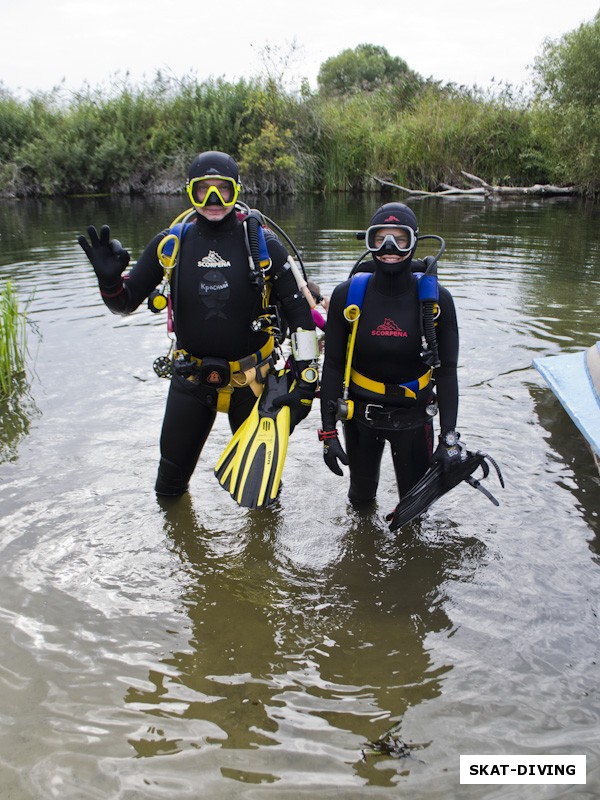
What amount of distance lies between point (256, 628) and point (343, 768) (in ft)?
2.71

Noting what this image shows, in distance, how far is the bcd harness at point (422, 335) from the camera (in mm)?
3117

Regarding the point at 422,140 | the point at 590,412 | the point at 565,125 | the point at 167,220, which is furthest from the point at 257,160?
the point at 590,412

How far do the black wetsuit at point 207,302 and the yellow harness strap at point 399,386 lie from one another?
0.47 metres

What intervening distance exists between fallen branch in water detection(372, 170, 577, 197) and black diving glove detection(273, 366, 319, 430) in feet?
57.8

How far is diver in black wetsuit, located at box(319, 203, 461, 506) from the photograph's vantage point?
10.3 ft

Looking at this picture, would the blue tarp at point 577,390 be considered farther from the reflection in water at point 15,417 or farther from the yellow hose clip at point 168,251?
the reflection in water at point 15,417

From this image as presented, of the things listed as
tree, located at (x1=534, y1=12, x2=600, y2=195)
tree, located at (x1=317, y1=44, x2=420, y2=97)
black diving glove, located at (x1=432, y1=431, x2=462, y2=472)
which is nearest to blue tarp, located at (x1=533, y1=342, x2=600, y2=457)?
black diving glove, located at (x1=432, y1=431, x2=462, y2=472)

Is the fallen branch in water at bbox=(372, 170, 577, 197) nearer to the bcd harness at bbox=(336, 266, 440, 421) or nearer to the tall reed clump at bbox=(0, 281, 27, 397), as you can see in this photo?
the tall reed clump at bbox=(0, 281, 27, 397)

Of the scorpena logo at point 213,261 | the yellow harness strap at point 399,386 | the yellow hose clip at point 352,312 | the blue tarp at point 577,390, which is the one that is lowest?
the blue tarp at point 577,390

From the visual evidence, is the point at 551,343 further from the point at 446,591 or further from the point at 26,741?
the point at 26,741

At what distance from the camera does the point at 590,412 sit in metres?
4.35

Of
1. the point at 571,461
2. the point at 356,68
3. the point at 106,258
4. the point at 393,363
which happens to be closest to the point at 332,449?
the point at 393,363

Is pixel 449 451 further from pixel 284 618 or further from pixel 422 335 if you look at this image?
pixel 284 618

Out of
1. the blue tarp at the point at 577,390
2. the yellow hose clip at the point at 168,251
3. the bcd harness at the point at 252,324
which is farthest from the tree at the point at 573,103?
the yellow hose clip at the point at 168,251
